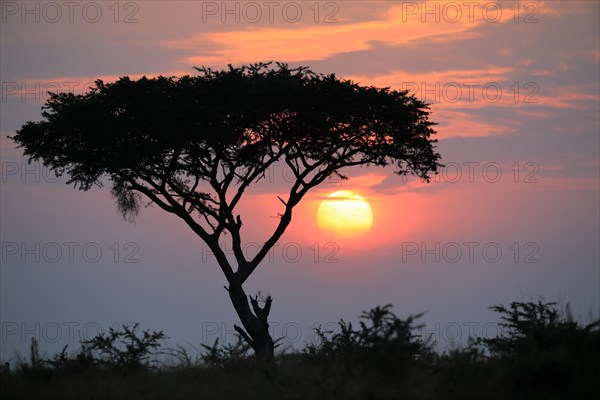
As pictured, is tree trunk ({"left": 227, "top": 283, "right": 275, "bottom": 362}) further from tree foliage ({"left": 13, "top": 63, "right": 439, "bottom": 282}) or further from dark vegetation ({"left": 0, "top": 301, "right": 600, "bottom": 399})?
dark vegetation ({"left": 0, "top": 301, "right": 600, "bottom": 399})

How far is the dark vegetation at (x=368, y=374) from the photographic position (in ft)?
54.9

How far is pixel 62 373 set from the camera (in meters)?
20.2

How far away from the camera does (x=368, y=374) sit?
17781 millimetres

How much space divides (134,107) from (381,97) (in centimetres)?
899

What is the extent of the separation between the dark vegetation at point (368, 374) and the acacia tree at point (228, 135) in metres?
12.1

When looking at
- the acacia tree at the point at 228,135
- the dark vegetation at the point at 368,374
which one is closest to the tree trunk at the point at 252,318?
the acacia tree at the point at 228,135

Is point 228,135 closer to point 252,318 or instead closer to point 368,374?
point 252,318

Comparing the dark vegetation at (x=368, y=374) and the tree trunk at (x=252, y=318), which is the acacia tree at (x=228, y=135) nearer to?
the tree trunk at (x=252, y=318)

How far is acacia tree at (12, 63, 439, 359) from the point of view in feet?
107

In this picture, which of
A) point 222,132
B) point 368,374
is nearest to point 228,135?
point 222,132

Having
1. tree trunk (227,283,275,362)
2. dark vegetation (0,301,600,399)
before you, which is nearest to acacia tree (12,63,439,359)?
tree trunk (227,283,275,362)

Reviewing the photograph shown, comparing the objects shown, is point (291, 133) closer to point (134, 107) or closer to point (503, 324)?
point (134, 107)

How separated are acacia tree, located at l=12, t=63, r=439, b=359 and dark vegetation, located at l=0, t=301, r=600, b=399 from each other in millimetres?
12075

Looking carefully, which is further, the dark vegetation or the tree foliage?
the tree foliage
